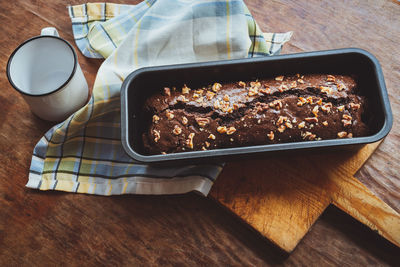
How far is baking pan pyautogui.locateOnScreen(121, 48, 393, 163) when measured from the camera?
1.11m

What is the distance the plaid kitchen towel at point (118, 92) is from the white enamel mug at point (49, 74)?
0.20 ft

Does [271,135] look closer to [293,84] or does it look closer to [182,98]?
[293,84]

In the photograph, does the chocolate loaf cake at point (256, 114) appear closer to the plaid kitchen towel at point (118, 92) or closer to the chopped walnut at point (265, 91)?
the chopped walnut at point (265, 91)

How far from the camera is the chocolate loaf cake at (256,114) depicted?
47.3 inches

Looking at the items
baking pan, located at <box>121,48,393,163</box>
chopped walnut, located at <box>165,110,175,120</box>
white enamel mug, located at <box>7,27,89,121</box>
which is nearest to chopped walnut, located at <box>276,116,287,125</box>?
baking pan, located at <box>121,48,393,163</box>

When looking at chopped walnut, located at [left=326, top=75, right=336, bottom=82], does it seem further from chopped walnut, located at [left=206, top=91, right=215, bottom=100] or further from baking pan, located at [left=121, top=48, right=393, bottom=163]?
chopped walnut, located at [left=206, top=91, right=215, bottom=100]

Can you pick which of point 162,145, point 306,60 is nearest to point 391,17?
point 306,60

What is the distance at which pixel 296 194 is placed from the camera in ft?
4.17

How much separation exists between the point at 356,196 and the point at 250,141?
0.42 m

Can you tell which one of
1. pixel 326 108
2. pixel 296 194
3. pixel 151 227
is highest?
pixel 326 108

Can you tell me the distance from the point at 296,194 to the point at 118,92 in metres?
0.72

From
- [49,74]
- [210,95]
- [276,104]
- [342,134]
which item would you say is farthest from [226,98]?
[49,74]

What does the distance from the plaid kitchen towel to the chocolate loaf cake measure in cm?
15

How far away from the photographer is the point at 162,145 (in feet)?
3.96
